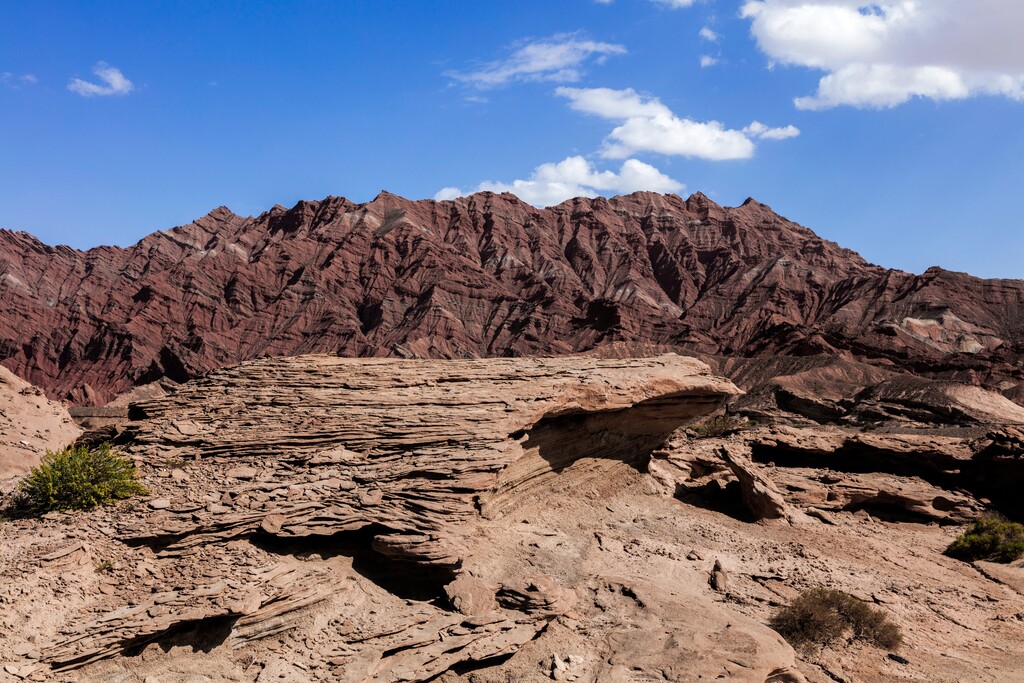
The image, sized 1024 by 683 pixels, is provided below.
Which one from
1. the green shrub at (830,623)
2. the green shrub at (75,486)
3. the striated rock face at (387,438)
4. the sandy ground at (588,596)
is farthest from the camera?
the green shrub at (830,623)

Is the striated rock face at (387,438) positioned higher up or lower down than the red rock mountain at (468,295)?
lower down

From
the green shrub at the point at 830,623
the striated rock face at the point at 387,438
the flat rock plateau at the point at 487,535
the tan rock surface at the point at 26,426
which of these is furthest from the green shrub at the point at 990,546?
the tan rock surface at the point at 26,426

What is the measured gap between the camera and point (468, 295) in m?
138

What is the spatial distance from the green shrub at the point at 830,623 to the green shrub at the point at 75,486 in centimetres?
1116

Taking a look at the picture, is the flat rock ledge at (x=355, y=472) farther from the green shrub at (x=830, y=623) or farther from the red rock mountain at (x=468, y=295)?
the red rock mountain at (x=468, y=295)

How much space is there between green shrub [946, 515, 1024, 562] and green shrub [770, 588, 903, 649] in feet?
20.3

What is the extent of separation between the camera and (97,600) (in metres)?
10.2

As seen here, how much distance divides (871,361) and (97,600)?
321ft

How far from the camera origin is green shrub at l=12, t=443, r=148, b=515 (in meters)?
11.8

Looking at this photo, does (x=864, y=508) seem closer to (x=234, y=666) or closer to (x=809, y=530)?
(x=809, y=530)

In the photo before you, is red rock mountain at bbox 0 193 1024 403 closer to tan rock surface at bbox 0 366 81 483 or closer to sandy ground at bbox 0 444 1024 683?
sandy ground at bbox 0 444 1024 683

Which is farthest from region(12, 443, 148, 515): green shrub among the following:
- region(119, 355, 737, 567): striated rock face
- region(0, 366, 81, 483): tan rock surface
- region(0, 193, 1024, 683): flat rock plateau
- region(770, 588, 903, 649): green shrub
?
region(770, 588, 903, 649): green shrub

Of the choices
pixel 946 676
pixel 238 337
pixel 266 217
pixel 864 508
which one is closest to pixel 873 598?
pixel 946 676

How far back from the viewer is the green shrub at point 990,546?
17547mm
